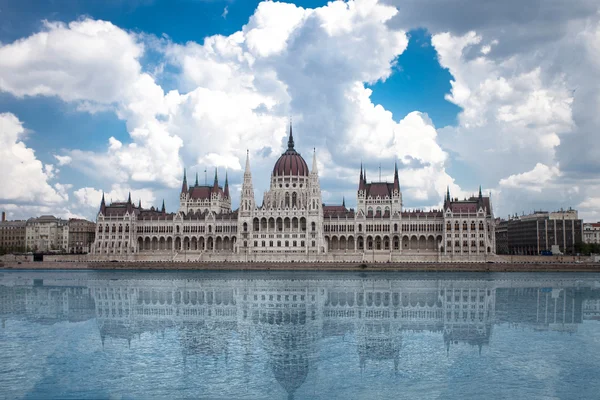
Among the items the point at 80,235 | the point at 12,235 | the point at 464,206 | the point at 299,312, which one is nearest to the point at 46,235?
the point at 80,235

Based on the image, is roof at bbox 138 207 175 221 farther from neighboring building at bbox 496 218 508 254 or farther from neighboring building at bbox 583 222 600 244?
neighboring building at bbox 583 222 600 244

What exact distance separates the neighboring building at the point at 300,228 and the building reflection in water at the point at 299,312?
150 ft

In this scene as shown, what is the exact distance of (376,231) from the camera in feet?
392

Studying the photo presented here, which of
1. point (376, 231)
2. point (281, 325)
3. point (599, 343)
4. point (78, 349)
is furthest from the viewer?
point (376, 231)

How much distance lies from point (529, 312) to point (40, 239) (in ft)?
448

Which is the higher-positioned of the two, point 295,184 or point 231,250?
point 295,184

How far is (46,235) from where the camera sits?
515ft

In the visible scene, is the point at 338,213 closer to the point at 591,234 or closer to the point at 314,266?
the point at 314,266

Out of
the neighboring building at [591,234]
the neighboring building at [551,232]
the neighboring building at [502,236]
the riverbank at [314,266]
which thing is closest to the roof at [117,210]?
the riverbank at [314,266]

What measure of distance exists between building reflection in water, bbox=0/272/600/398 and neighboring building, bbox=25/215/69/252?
9123cm

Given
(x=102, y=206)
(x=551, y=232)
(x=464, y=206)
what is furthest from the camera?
(x=551, y=232)

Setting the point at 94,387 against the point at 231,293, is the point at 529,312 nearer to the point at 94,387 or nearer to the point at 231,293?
the point at 231,293

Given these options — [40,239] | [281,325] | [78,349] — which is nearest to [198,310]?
[281,325]

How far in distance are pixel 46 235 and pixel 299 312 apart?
12943 centimetres
